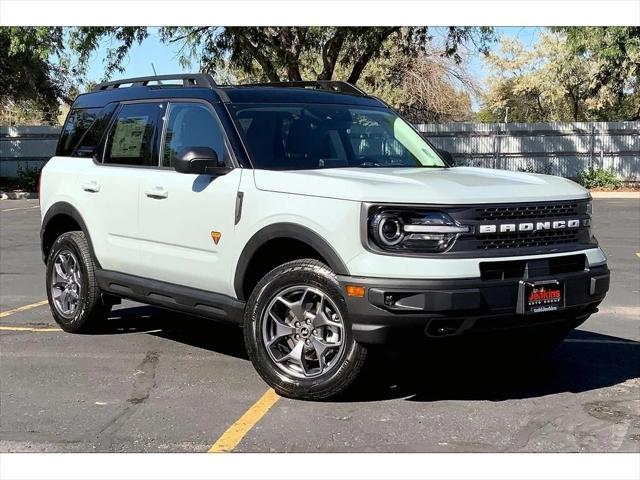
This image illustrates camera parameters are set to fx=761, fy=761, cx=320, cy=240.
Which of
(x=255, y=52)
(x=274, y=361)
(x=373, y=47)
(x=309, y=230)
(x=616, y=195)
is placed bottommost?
(x=616, y=195)

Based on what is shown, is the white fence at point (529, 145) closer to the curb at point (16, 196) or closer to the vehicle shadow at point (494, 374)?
the curb at point (16, 196)

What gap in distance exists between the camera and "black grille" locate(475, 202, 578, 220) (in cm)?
438

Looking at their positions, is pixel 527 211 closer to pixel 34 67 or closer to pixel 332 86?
pixel 332 86

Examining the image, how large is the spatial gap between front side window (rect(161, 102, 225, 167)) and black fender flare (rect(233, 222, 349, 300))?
2.38ft

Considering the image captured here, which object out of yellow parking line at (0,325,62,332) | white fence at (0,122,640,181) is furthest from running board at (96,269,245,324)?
white fence at (0,122,640,181)

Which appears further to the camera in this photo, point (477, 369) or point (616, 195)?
point (616, 195)

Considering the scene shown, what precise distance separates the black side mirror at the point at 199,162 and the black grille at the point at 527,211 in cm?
180

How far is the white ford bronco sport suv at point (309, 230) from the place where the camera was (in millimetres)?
4277

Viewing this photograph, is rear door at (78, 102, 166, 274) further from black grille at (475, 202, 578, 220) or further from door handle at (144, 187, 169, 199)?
black grille at (475, 202, 578, 220)

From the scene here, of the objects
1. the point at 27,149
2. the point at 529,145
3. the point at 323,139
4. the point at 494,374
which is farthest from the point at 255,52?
the point at 494,374

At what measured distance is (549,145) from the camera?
26734 millimetres

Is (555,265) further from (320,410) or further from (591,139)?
(591,139)

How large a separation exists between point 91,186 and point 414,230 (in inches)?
129

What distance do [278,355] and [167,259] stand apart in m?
1.29
